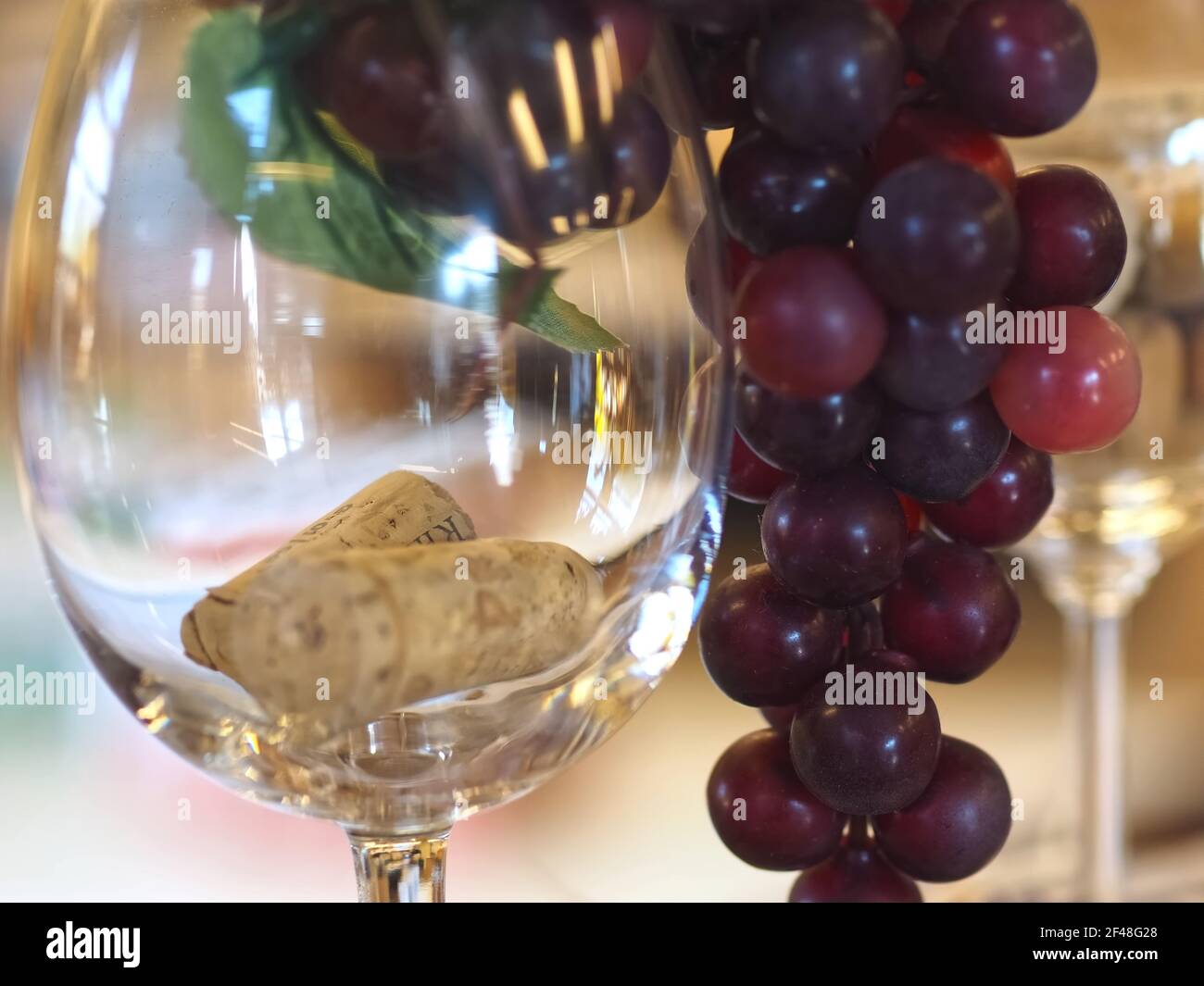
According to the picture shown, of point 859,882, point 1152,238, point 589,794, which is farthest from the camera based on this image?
point 589,794

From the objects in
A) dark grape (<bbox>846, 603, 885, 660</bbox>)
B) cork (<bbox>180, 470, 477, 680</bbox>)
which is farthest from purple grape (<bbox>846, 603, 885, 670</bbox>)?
cork (<bbox>180, 470, 477, 680</bbox>)

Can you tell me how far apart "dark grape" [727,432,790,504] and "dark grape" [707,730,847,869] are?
0.07 metres

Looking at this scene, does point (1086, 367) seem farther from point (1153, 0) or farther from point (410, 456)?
point (1153, 0)

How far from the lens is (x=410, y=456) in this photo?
0.27 metres

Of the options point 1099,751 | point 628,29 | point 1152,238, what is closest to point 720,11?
point 628,29

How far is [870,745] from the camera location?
29cm

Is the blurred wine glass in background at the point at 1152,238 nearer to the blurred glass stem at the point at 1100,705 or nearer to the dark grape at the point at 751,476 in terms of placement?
the blurred glass stem at the point at 1100,705

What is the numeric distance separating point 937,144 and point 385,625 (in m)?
0.16

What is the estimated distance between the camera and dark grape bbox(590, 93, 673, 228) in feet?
0.85

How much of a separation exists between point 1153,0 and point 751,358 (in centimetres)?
42

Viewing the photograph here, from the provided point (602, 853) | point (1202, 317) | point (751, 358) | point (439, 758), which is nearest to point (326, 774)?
point (439, 758)

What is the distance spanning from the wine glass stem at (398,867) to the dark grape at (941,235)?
16 centimetres

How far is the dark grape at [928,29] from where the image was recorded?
0.28 metres

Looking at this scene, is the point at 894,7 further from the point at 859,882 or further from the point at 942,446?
the point at 859,882
